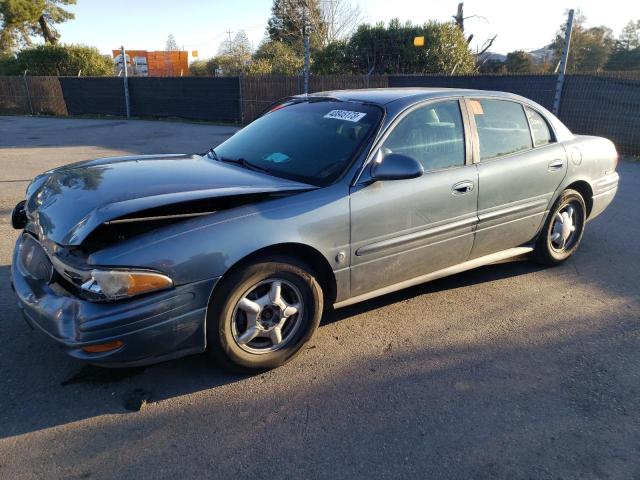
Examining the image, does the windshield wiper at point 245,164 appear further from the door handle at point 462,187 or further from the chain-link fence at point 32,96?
the chain-link fence at point 32,96

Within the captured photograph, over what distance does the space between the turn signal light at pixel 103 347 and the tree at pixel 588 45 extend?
4522 centimetres

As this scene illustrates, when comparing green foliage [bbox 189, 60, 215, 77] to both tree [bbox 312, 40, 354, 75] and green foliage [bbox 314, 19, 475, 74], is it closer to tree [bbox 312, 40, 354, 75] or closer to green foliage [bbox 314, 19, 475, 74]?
tree [bbox 312, 40, 354, 75]

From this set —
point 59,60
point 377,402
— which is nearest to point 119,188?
point 377,402

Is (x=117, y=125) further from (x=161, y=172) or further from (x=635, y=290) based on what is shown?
(x=635, y=290)

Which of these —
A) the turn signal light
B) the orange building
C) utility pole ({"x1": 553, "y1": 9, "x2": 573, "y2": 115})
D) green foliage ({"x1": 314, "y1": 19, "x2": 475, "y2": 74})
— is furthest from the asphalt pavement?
the orange building

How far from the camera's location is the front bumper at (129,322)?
2471 mm

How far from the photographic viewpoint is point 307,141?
3664 mm

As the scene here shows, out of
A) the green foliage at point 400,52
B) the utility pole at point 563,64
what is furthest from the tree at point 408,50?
the utility pole at point 563,64

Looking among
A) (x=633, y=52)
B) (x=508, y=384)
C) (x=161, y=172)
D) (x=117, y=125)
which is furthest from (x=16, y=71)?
(x=633, y=52)

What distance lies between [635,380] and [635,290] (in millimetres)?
1570

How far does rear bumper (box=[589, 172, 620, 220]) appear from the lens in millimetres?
4984

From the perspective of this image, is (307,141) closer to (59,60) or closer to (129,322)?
(129,322)

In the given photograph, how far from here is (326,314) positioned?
388cm

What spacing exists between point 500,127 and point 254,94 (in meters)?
14.7
